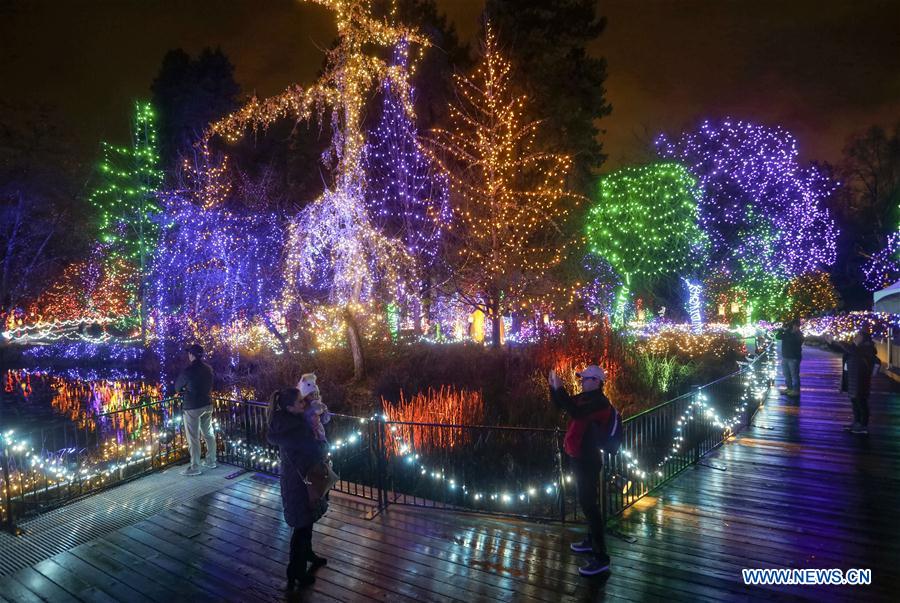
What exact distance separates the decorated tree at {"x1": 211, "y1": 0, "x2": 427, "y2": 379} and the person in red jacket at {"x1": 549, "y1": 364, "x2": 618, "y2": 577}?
8256 mm

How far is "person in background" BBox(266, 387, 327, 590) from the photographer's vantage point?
4.30m

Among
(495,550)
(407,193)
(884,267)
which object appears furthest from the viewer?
(884,267)

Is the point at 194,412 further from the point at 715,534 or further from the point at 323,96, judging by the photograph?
the point at 323,96

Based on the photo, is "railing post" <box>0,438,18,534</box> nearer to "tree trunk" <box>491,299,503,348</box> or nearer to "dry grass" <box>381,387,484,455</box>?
"dry grass" <box>381,387,484,455</box>

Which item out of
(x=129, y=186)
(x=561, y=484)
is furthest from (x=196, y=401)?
(x=129, y=186)

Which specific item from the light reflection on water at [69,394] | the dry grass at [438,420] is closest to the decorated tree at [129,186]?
the light reflection on water at [69,394]

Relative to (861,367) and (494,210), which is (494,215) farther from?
(861,367)

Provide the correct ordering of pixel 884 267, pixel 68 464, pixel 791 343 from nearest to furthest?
pixel 68 464 < pixel 791 343 < pixel 884 267

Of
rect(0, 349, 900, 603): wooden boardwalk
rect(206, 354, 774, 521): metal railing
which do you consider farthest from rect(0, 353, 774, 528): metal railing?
rect(0, 349, 900, 603): wooden boardwalk

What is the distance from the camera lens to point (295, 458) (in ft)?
14.2

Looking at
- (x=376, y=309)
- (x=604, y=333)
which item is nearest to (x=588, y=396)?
(x=604, y=333)

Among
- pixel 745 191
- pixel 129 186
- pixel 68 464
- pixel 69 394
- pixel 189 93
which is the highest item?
pixel 189 93

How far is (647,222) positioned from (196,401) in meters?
23.2

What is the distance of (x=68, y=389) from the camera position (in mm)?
18859
